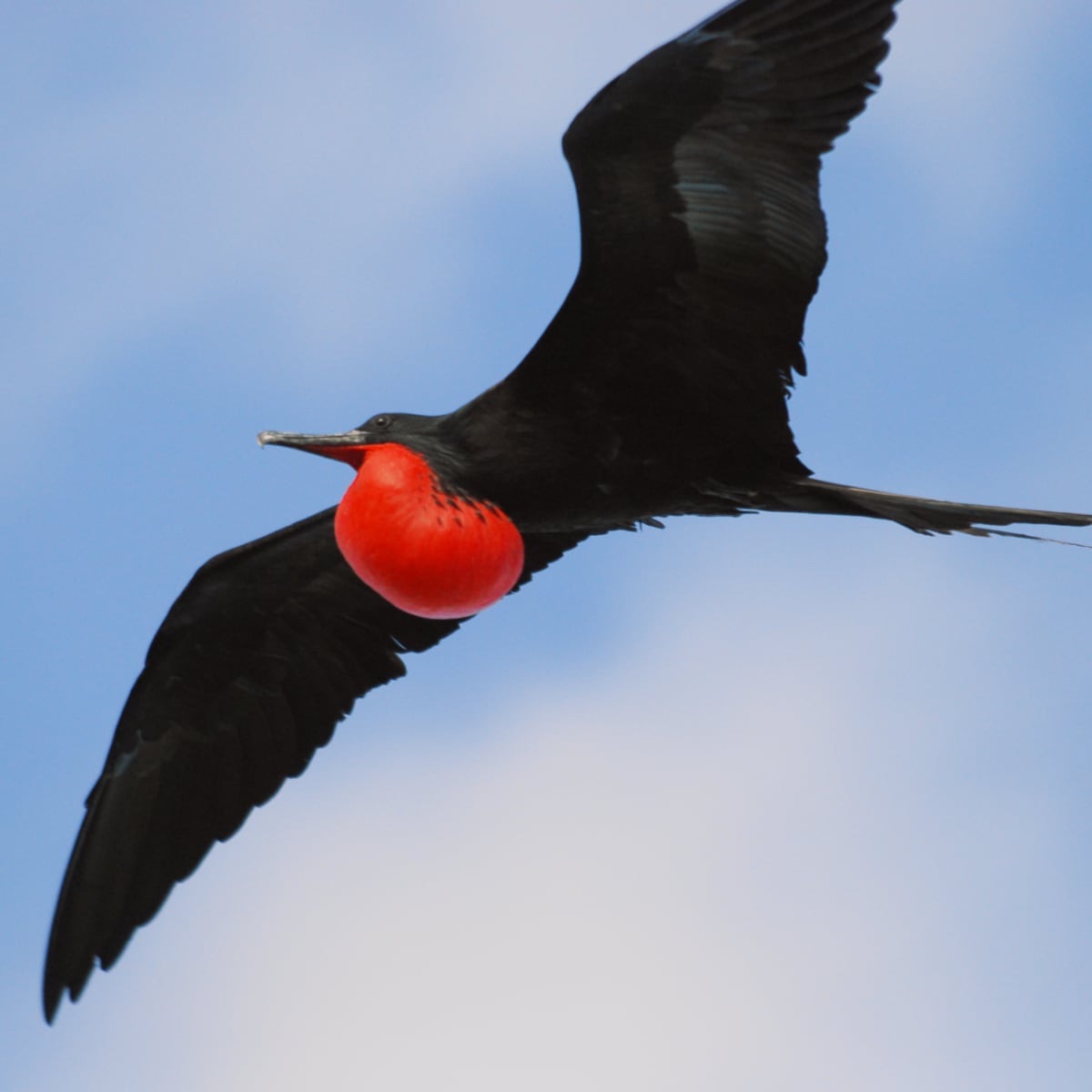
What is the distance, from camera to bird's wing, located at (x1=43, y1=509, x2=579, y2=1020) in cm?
647

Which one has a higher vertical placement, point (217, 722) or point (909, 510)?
point (909, 510)

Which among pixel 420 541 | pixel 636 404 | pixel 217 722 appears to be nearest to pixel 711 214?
pixel 636 404

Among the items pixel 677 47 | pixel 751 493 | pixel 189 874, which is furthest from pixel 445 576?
pixel 189 874

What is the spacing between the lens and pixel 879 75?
516 centimetres

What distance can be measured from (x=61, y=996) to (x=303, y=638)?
4.09ft

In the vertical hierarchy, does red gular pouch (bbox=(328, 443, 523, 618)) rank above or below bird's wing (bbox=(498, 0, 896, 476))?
below

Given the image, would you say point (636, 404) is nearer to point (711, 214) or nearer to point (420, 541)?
point (711, 214)

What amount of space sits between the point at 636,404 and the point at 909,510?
73 centimetres

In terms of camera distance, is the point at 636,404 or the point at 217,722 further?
the point at 217,722

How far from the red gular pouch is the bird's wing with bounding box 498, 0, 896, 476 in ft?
1.26

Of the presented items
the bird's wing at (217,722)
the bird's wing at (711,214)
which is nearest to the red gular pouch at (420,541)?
the bird's wing at (711,214)

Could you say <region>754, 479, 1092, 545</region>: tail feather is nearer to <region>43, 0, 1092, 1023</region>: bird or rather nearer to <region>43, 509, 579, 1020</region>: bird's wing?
<region>43, 0, 1092, 1023</region>: bird

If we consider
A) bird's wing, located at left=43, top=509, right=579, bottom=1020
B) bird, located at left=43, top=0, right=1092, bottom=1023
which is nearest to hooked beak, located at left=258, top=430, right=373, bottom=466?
bird, located at left=43, top=0, right=1092, bottom=1023

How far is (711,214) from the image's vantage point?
528 cm
